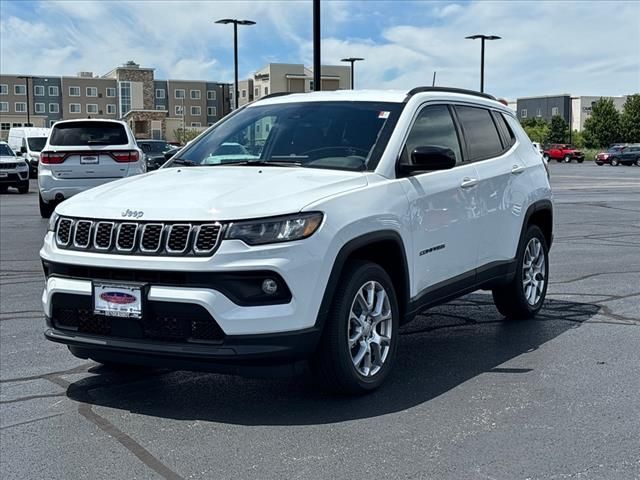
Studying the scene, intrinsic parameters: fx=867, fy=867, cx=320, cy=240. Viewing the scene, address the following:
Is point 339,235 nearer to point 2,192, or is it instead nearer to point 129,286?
point 129,286

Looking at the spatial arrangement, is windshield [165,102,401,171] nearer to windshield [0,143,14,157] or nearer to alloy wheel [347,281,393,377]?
alloy wheel [347,281,393,377]

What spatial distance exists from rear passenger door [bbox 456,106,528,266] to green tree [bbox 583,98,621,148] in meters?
90.7

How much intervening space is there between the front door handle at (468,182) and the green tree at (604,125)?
91.6 metres

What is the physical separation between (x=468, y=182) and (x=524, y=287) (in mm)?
1455

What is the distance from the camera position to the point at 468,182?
6.12 meters

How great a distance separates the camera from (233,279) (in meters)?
4.41

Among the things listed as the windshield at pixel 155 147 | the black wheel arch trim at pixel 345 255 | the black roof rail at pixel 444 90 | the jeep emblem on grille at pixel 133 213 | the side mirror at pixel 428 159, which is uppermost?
the windshield at pixel 155 147

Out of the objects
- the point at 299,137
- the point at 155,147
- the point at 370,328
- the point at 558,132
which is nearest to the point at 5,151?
the point at 155,147

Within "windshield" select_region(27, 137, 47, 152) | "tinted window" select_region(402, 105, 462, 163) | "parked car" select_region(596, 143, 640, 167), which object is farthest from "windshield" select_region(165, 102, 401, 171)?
"parked car" select_region(596, 143, 640, 167)

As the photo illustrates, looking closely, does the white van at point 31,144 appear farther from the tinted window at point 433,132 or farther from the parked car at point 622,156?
the parked car at point 622,156

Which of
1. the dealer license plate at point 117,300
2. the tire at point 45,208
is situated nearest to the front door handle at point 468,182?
the dealer license plate at point 117,300

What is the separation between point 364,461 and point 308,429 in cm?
55

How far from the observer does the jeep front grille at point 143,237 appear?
175 inches

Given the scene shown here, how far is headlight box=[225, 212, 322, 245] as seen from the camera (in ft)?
14.5
